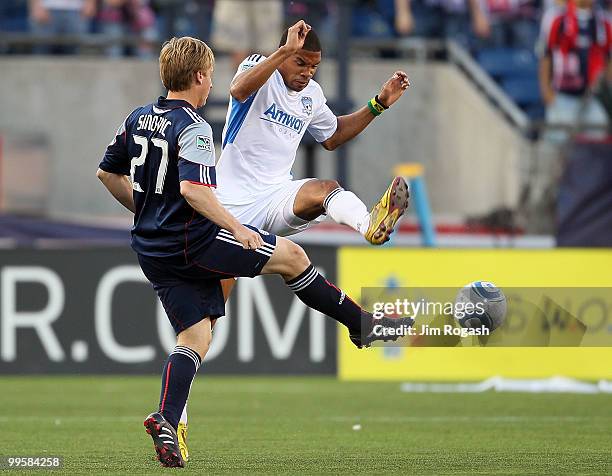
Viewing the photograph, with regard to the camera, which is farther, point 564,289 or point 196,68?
point 564,289

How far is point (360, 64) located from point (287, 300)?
13.9 feet

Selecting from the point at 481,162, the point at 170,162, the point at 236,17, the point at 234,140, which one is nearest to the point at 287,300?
the point at 236,17

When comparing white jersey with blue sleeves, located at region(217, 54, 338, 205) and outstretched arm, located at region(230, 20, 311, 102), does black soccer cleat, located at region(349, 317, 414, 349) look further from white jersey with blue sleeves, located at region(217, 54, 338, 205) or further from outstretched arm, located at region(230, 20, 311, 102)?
outstretched arm, located at region(230, 20, 311, 102)

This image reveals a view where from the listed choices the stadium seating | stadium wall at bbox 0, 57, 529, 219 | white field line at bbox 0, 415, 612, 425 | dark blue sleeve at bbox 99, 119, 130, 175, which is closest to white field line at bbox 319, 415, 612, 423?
white field line at bbox 0, 415, 612, 425

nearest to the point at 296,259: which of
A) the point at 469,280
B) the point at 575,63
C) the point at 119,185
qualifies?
the point at 119,185

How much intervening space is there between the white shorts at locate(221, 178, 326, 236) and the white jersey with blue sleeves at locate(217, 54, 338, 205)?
4 cm

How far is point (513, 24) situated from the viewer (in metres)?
19.0

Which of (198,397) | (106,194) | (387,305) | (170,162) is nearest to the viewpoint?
(170,162)

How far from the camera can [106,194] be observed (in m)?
16.5

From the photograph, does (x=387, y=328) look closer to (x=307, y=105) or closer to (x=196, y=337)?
(x=196, y=337)

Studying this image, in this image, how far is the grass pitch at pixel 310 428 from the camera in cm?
744

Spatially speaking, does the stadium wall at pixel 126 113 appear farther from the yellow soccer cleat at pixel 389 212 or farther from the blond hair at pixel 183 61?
the blond hair at pixel 183 61

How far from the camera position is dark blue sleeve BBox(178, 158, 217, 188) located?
694 cm

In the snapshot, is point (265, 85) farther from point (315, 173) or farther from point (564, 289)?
point (315, 173)
